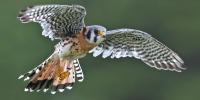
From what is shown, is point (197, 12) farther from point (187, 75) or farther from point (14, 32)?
point (14, 32)

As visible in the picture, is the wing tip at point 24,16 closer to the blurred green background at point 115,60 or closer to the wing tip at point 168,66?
the wing tip at point 168,66

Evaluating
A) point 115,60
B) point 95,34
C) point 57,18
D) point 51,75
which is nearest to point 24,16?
point 57,18

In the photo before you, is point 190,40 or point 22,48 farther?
point 190,40

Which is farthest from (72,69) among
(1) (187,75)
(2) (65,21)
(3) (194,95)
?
(1) (187,75)

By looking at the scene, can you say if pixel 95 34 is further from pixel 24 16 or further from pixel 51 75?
pixel 51 75

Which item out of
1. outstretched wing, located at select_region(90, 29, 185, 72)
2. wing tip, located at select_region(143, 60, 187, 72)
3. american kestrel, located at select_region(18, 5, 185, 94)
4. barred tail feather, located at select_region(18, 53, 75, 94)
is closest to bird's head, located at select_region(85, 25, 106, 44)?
american kestrel, located at select_region(18, 5, 185, 94)

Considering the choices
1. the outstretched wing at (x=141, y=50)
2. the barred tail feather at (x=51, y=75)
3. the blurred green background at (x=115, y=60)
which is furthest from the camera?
the blurred green background at (x=115, y=60)

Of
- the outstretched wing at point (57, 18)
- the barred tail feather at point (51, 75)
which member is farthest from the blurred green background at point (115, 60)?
the outstretched wing at point (57, 18)
